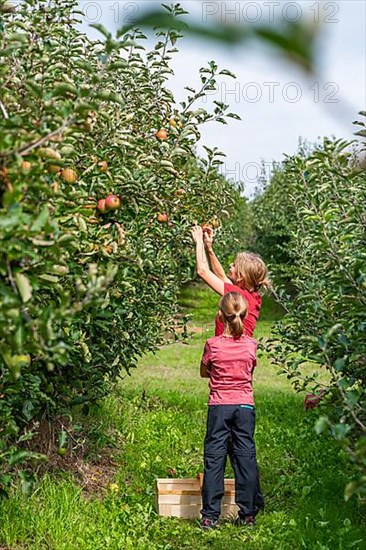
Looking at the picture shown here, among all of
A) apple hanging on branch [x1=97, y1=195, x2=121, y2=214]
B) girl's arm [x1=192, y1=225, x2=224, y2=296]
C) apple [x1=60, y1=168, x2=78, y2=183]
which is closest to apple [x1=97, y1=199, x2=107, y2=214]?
apple hanging on branch [x1=97, y1=195, x2=121, y2=214]

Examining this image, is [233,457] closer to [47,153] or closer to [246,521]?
[246,521]

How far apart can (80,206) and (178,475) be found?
315 centimetres

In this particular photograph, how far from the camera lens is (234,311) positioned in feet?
15.3

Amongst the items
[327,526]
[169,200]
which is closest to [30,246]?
[169,200]

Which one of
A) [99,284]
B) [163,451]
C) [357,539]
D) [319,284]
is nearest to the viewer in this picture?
[99,284]

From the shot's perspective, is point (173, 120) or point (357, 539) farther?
point (173, 120)

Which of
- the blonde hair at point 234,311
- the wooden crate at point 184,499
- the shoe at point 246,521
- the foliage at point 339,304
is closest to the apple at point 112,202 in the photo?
the foliage at point 339,304

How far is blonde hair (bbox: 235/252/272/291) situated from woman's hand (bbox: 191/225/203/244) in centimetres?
33

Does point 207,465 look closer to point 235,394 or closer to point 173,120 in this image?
point 235,394

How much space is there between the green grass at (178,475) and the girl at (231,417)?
0.54ft

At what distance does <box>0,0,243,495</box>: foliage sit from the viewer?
2043 mm

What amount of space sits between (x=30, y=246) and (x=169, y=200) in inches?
91.2

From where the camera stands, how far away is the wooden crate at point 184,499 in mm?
4855

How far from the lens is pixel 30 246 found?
2180 millimetres
